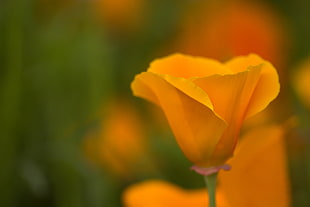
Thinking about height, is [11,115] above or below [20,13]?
below

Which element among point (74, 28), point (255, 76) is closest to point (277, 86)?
point (255, 76)

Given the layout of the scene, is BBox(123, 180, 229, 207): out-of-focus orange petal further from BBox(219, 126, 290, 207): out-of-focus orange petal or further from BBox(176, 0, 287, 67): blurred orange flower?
BBox(176, 0, 287, 67): blurred orange flower

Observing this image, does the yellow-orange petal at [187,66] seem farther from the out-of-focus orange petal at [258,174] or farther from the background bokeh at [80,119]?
the background bokeh at [80,119]

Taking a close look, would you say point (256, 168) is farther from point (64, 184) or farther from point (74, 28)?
point (74, 28)

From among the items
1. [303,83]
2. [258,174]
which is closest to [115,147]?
[303,83]

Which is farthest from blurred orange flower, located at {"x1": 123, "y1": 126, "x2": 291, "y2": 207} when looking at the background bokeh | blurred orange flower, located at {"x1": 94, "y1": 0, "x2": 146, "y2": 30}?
blurred orange flower, located at {"x1": 94, "y1": 0, "x2": 146, "y2": 30}

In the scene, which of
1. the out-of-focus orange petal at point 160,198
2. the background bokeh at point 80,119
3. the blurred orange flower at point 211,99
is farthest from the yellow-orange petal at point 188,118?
the background bokeh at point 80,119
